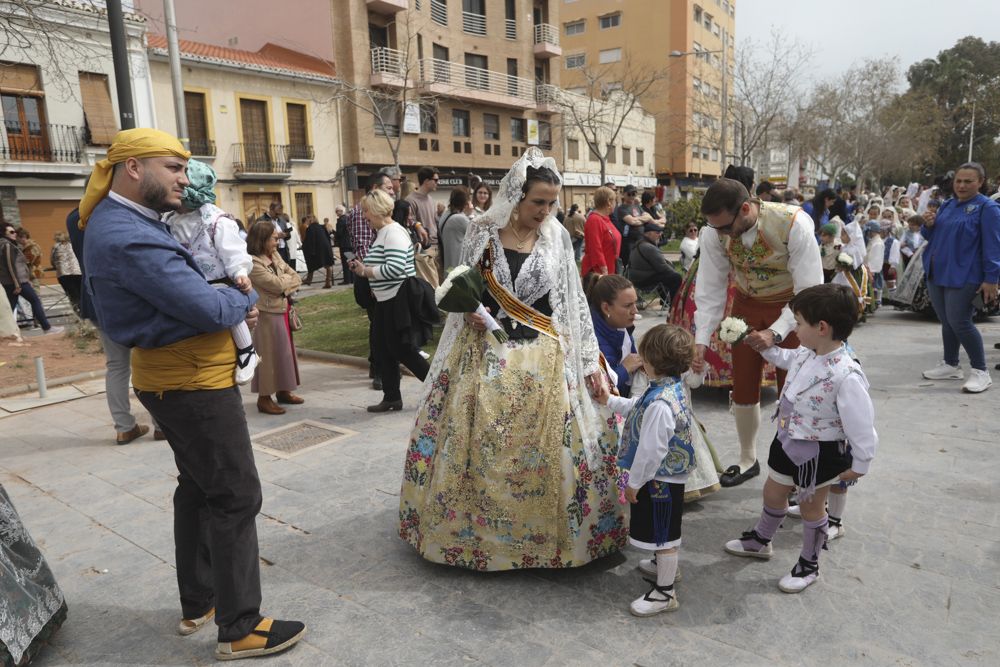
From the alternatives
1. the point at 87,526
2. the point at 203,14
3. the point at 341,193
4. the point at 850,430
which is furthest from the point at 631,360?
the point at 203,14

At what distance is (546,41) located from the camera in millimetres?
35719

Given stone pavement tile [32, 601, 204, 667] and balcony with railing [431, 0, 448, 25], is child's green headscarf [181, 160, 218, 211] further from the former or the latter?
balcony with railing [431, 0, 448, 25]

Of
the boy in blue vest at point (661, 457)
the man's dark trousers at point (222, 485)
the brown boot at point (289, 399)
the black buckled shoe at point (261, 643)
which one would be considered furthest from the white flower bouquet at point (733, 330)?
the brown boot at point (289, 399)

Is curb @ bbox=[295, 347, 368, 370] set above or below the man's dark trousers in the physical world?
below

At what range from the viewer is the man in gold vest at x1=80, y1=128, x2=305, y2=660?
2359 mm

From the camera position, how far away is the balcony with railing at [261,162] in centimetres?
2411

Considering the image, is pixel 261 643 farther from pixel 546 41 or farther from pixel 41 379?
pixel 546 41

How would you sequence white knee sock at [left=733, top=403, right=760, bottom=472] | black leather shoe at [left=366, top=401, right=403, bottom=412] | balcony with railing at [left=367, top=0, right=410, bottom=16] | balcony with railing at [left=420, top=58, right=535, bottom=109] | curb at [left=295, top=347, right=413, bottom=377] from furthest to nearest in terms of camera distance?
balcony with railing at [left=420, top=58, right=535, bottom=109] < balcony with railing at [left=367, top=0, right=410, bottom=16] < curb at [left=295, top=347, right=413, bottom=377] < black leather shoe at [left=366, top=401, right=403, bottom=412] < white knee sock at [left=733, top=403, right=760, bottom=472]

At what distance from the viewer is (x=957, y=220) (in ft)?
19.7

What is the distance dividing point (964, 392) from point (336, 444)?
18.1 feet

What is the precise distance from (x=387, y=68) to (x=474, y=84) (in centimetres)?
559

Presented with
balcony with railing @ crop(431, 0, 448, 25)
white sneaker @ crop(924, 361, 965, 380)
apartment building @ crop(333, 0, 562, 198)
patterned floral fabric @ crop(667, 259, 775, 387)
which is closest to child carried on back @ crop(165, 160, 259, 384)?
patterned floral fabric @ crop(667, 259, 775, 387)

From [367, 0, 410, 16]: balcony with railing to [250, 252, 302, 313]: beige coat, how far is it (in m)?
24.9

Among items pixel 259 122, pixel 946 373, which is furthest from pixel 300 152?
pixel 946 373
